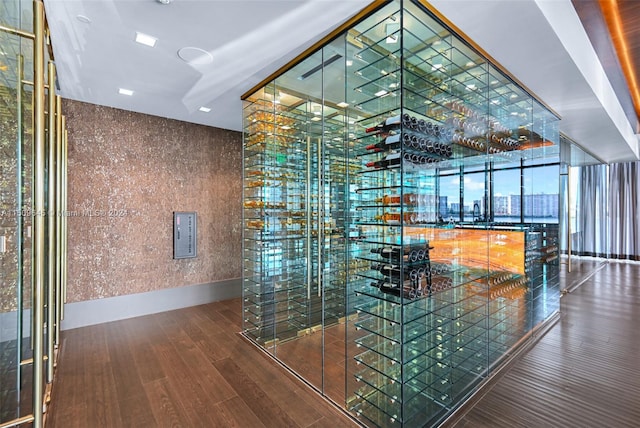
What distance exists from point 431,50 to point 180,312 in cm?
482

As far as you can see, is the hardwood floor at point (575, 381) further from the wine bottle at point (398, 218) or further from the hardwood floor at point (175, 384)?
the wine bottle at point (398, 218)

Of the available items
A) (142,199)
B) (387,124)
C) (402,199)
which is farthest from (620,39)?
(142,199)

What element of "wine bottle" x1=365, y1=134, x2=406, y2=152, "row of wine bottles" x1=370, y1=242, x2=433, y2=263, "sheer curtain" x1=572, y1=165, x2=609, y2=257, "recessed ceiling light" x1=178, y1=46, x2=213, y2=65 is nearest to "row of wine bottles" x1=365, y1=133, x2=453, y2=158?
"wine bottle" x1=365, y1=134, x2=406, y2=152

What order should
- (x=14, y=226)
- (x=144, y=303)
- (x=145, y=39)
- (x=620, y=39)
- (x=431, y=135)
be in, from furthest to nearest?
(x=144, y=303) → (x=620, y=39) → (x=145, y=39) → (x=431, y=135) → (x=14, y=226)

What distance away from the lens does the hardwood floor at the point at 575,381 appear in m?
2.22

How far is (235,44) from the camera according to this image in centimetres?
261

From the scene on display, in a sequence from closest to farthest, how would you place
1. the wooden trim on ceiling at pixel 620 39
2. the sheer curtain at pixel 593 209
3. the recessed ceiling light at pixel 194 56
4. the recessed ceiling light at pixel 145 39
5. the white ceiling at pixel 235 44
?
the white ceiling at pixel 235 44 → the recessed ceiling light at pixel 145 39 → the recessed ceiling light at pixel 194 56 → the wooden trim on ceiling at pixel 620 39 → the sheer curtain at pixel 593 209

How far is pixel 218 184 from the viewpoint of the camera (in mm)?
5379

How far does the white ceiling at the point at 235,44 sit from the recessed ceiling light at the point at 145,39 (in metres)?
0.04

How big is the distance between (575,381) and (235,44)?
4348 mm

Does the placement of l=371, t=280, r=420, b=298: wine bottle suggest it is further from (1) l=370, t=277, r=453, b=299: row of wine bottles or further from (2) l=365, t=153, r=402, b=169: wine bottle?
(2) l=365, t=153, r=402, b=169: wine bottle

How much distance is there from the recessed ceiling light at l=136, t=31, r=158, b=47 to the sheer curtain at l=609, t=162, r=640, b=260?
1212 cm

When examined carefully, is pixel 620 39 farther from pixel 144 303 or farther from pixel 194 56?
pixel 144 303

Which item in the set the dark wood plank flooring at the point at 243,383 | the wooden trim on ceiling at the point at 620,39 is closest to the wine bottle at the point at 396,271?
the dark wood plank flooring at the point at 243,383
